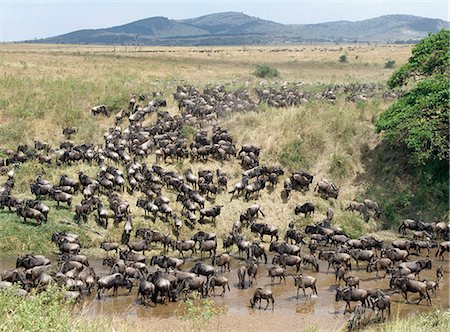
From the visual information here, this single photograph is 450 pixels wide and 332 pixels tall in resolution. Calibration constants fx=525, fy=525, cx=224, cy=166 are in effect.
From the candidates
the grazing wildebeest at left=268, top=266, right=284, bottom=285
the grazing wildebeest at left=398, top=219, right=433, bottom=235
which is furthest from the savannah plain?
the grazing wildebeest at left=398, top=219, right=433, bottom=235

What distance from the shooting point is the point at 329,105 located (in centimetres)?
3450

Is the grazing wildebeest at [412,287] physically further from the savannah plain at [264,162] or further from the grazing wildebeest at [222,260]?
the grazing wildebeest at [222,260]

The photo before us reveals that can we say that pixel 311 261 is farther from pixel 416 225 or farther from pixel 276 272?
pixel 416 225

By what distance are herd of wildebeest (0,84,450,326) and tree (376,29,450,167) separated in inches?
152

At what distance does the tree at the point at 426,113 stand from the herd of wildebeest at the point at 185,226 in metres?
3.87

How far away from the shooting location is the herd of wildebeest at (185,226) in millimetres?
17500

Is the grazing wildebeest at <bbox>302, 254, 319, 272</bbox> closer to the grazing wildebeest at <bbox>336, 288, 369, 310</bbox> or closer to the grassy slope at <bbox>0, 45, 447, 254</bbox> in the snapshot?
the grazing wildebeest at <bbox>336, 288, 369, 310</bbox>

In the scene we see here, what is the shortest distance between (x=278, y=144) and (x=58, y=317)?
20763mm

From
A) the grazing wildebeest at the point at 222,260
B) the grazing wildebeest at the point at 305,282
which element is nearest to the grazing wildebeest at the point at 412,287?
the grazing wildebeest at the point at 305,282

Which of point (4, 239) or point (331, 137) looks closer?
point (4, 239)

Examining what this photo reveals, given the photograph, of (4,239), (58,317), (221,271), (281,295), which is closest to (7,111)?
(4,239)

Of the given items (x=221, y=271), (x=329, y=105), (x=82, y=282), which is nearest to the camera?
(x=82, y=282)

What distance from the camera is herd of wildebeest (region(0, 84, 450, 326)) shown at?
17.5 m

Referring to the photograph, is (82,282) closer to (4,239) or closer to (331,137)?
(4,239)
